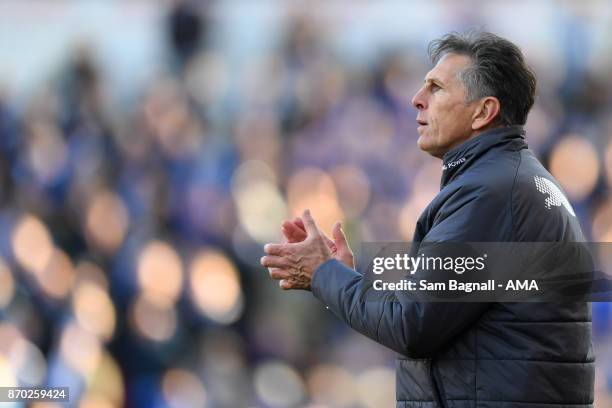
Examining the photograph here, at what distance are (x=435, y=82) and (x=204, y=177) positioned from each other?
1786 millimetres

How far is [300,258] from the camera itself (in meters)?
1.64

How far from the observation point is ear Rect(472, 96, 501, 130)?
65.0 inches

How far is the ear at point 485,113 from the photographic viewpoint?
5.41 feet

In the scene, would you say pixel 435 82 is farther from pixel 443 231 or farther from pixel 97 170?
pixel 97 170

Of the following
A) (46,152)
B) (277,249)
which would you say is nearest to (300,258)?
(277,249)

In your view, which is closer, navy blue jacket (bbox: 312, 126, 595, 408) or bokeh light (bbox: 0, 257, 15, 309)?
navy blue jacket (bbox: 312, 126, 595, 408)

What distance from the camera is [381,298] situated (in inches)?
60.1

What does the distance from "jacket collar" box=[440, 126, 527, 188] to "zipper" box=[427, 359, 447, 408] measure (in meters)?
0.33

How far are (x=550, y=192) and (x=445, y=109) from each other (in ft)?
0.82

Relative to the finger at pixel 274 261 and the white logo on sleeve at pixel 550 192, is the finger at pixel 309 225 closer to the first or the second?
the finger at pixel 274 261

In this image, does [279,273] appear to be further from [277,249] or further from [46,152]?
[46,152]

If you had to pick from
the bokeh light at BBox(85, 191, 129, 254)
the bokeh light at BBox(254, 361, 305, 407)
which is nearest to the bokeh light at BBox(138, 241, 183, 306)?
the bokeh light at BBox(85, 191, 129, 254)

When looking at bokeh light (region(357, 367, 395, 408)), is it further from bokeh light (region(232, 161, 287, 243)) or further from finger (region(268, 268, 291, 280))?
finger (region(268, 268, 291, 280))

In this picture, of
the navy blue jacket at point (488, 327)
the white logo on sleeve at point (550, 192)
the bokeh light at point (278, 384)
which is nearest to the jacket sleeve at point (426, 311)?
the navy blue jacket at point (488, 327)
